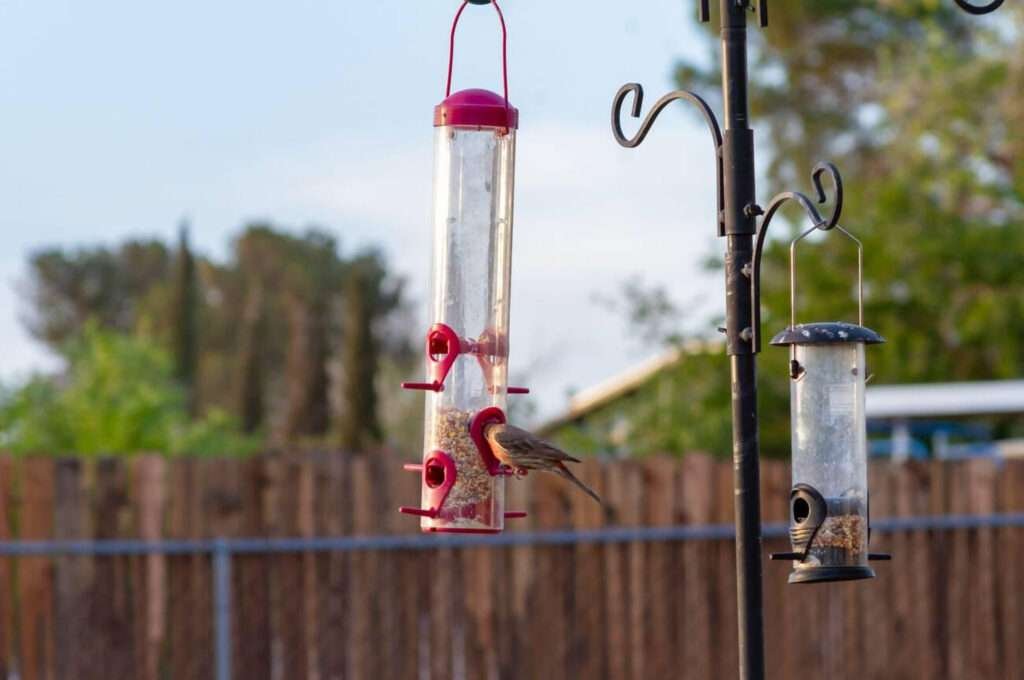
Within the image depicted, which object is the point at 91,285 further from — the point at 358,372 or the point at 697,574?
the point at 697,574

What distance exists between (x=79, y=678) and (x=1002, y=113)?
1334 cm

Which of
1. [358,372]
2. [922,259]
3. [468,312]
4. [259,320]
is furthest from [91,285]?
[468,312]

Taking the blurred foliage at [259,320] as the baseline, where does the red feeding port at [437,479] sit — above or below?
below

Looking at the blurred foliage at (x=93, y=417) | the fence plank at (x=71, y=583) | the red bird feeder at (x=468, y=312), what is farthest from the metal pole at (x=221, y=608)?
the blurred foliage at (x=93, y=417)

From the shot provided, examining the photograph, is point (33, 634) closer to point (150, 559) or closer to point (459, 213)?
point (150, 559)

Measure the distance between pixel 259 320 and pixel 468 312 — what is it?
3090cm

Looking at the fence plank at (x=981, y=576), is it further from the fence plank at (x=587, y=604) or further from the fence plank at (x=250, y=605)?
the fence plank at (x=250, y=605)

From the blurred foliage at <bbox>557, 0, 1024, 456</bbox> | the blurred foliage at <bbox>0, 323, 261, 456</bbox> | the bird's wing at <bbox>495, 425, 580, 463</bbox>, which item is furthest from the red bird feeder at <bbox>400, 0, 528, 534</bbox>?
the blurred foliage at <bbox>557, 0, 1024, 456</bbox>

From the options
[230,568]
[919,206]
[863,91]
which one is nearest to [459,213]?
[230,568]

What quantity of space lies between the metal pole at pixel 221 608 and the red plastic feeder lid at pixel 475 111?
4027 mm

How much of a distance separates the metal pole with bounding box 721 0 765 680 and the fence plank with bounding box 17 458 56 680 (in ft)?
16.8

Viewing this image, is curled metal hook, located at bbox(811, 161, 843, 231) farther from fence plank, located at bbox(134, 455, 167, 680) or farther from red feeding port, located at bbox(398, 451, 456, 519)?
fence plank, located at bbox(134, 455, 167, 680)

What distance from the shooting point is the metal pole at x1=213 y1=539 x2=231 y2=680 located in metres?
8.36

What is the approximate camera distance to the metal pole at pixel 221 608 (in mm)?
8359
